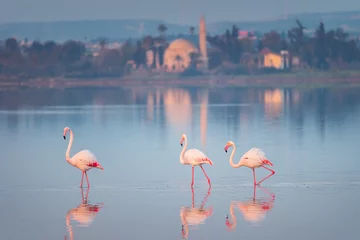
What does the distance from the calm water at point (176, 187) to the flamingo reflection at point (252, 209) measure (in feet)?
0.05

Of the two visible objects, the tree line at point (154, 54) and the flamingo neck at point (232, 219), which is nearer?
the flamingo neck at point (232, 219)

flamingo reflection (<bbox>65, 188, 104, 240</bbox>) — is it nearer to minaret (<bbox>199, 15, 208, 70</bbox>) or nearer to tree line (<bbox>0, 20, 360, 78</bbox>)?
tree line (<bbox>0, 20, 360, 78</bbox>)

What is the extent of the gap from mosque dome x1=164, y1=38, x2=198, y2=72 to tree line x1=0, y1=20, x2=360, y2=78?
1.62 meters

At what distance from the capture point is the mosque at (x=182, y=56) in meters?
143

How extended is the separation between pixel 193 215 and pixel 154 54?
133 metres

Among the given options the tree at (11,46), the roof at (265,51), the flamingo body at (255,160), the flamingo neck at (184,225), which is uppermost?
the tree at (11,46)

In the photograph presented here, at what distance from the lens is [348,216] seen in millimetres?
13898

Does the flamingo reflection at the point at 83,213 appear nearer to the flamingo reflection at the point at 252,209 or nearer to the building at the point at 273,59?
the flamingo reflection at the point at 252,209

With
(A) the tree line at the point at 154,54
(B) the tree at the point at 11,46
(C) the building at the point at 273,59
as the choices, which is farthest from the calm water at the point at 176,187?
(B) the tree at the point at 11,46

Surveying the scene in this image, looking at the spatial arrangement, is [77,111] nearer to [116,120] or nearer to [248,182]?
[116,120]

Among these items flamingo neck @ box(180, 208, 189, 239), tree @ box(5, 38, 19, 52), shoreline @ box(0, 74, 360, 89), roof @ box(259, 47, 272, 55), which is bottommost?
flamingo neck @ box(180, 208, 189, 239)

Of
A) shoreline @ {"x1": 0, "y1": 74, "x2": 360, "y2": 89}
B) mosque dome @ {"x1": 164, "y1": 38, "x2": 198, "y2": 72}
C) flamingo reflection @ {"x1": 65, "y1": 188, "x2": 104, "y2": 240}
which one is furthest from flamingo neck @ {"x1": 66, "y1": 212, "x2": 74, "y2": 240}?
mosque dome @ {"x1": 164, "y1": 38, "x2": 198, "y2": 72}

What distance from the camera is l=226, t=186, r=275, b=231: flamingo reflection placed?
45.1ft

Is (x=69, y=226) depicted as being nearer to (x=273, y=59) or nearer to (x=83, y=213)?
(x=83, y=213)
